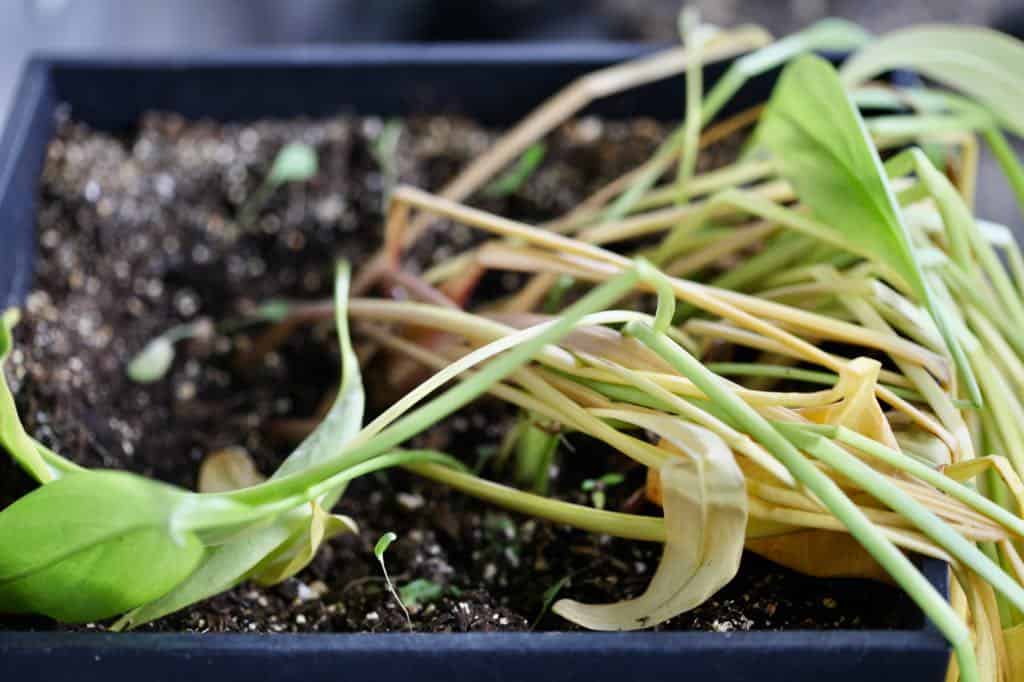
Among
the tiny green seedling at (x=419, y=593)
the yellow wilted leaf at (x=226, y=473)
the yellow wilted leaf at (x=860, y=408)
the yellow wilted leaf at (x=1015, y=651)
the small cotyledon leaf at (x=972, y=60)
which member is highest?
the small cotyledon leaf at (x=972, y=60)

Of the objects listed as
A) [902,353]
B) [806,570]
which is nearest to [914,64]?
[902,353]

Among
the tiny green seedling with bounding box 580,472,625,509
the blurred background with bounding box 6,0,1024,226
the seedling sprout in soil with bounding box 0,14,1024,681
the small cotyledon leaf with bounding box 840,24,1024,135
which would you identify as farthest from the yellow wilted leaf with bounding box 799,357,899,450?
the blurred background with bounding box 6,0,1024,226

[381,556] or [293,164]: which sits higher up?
[293,164]

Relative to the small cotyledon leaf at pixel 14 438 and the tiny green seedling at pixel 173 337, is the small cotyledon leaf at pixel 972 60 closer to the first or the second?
the tiny green seedling at pixel 173 337

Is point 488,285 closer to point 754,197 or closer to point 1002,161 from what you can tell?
point 754,197

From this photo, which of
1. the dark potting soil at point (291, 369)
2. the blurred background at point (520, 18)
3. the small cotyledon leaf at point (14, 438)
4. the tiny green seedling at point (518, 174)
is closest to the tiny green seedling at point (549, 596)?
the dark potting soil at point (291, 369)

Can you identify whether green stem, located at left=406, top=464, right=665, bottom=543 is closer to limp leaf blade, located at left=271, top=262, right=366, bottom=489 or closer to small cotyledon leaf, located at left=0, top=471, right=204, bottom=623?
limp leaf blade, located at left=271, top=262, right=366, bottom=489

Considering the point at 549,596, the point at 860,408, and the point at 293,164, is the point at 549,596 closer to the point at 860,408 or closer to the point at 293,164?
the point at 860,408

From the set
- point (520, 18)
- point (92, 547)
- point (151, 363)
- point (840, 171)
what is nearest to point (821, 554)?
point (840, 171)
